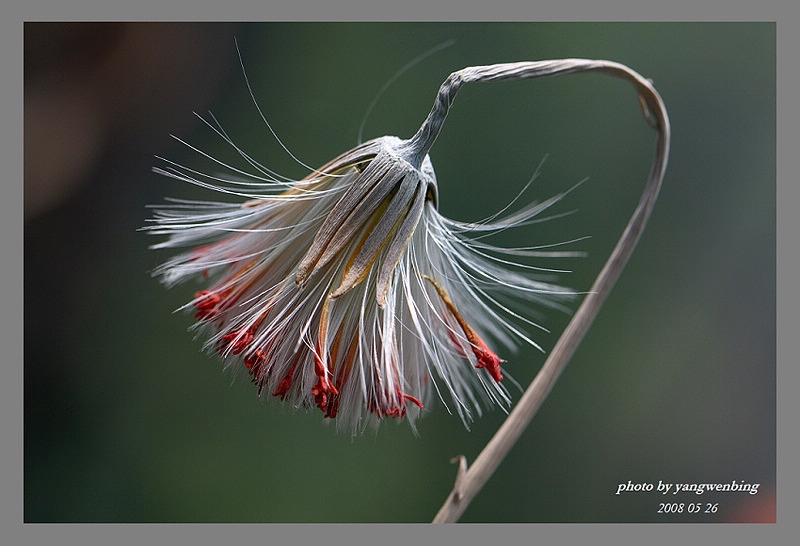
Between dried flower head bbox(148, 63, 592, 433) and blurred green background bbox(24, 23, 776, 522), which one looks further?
blurred green background bbox(24, 23, 776, 522)

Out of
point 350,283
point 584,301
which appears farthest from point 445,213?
point 350,283

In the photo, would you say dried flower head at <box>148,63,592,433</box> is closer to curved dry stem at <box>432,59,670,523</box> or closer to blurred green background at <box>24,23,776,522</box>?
curved dry stem at <box>432,59,670,523</box>

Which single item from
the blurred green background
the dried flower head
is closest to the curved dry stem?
the dried flower head

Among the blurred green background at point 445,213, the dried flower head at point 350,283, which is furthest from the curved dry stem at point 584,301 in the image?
the blurred green background at point 445,213

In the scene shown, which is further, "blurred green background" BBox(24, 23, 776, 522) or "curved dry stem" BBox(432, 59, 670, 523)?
"blurred green background" BBox(24, 23, 776, 522)
